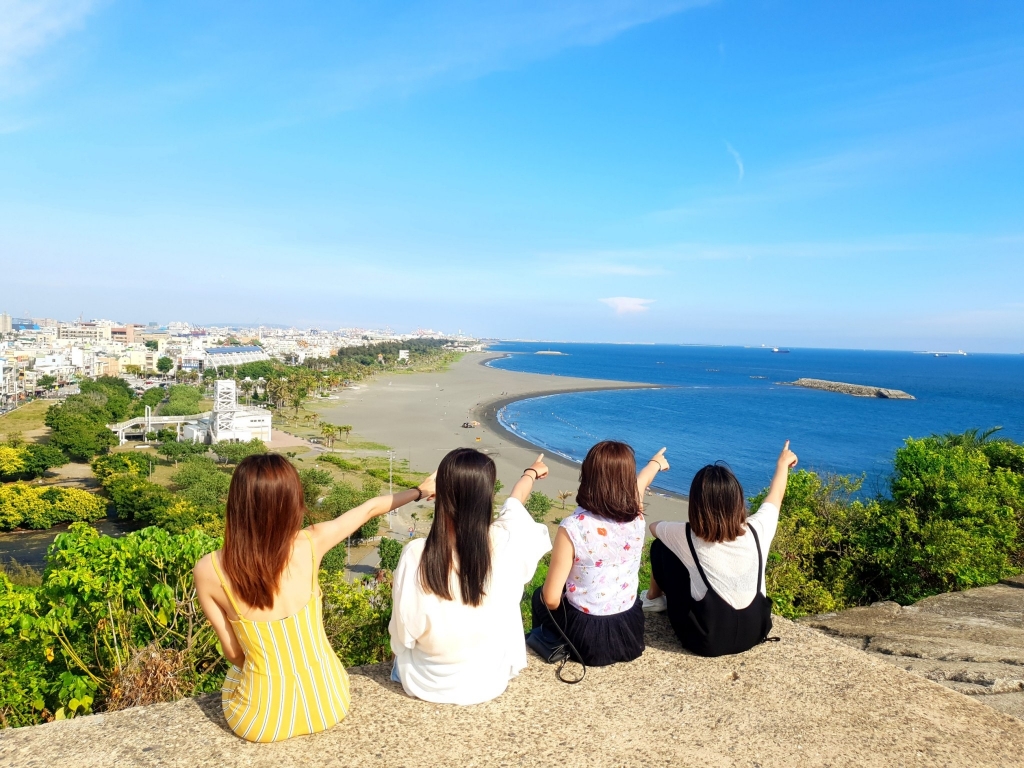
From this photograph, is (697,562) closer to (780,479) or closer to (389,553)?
(780,479)

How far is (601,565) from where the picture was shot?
9.05 ft

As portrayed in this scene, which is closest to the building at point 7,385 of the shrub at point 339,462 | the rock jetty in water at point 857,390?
the shrub at point 339,462

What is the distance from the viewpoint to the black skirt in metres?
2.85

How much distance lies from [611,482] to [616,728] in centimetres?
95

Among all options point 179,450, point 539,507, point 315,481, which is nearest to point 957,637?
point 539,507

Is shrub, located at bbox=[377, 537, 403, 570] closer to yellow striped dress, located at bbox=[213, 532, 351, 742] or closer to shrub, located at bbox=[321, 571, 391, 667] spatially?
shrub, located at bbox=[321, 571, 391, 667]

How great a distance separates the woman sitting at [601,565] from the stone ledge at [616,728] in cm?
15

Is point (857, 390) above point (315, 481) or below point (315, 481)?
above

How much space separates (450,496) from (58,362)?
8236 centimetres

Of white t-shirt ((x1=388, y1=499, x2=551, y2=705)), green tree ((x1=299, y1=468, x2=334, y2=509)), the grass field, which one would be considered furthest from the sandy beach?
the grass field

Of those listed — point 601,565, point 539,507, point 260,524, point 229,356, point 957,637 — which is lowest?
point 539,507

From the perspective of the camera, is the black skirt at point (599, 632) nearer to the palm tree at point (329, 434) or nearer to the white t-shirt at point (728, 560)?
the white t-shirt at point (728, 560)

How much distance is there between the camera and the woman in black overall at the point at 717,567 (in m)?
2.85

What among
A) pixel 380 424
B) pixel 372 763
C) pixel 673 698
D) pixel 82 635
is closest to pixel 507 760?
pixel 372 763
